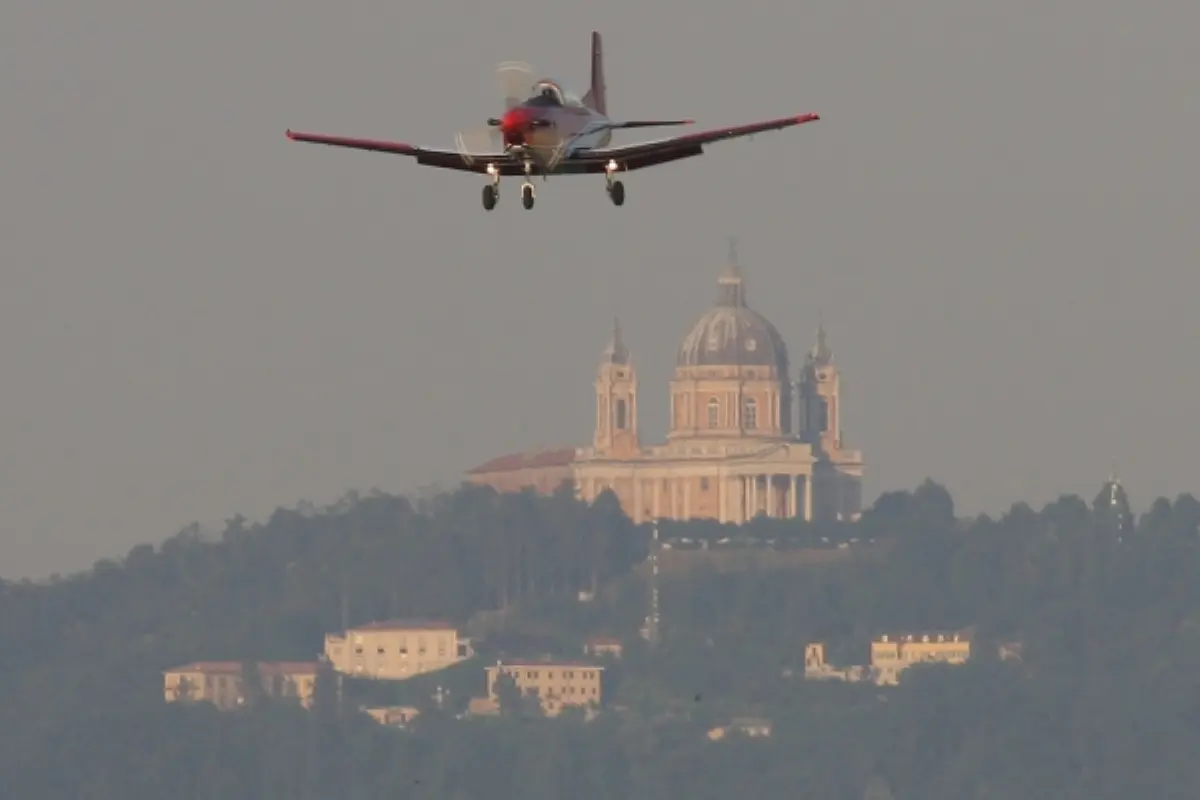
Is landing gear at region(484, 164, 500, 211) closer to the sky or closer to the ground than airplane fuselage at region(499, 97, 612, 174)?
closer to the ground

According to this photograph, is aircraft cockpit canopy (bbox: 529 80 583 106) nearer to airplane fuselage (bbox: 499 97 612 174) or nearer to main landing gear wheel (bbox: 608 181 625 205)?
airplane fuselage (bbox: 499 97 612 174)

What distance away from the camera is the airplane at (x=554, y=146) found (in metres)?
62.0

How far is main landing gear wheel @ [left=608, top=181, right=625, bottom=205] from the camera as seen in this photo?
6178 centimetres

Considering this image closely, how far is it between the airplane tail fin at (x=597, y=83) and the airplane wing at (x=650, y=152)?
1097cm

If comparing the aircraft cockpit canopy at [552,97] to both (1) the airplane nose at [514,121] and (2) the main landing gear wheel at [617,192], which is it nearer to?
(1) the airplane nose at [514,121]

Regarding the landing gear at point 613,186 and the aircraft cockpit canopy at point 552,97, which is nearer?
the landing gear at point 613,186

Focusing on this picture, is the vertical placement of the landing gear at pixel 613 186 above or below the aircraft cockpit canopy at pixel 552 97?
below

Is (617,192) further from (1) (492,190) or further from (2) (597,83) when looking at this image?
(2) (597,83)

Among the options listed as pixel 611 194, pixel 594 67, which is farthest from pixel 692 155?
pixel 594 67

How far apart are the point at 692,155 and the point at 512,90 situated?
4333 mm

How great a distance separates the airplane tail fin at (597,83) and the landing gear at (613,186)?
36.9ft

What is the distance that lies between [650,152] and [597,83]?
14.3 m

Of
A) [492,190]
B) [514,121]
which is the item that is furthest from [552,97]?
[492,190]

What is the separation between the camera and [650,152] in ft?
207
